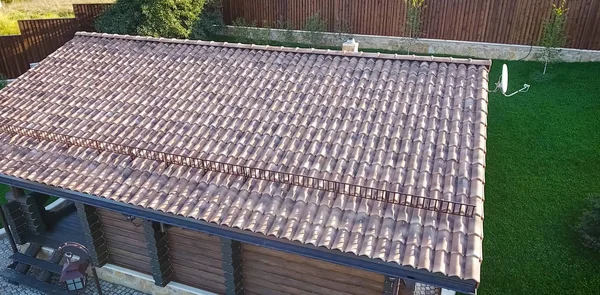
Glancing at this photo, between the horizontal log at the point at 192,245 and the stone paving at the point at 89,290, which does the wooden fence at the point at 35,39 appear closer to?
the stone paving at the point at 89,290

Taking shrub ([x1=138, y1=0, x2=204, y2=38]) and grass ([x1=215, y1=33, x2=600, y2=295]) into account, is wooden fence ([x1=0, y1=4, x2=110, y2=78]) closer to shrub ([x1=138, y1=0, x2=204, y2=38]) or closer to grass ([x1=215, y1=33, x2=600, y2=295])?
shrub ([x1=138, y1=0, x2=204, y2=38])

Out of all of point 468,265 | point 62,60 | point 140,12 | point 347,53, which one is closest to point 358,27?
point 140,12

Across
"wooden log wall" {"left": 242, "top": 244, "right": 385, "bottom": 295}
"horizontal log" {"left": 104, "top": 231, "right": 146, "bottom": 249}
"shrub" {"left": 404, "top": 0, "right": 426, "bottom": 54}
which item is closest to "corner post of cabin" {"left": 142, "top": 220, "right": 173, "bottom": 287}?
"horizontal log" {"left": 104, "top": 231, "right": 146, "bottom": 249}

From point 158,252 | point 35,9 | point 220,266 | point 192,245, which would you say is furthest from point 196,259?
point 35,9

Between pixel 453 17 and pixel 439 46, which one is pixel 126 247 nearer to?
pixel 439 46

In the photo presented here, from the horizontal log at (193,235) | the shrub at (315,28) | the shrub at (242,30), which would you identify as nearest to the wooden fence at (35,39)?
the shrub at (242,30)
